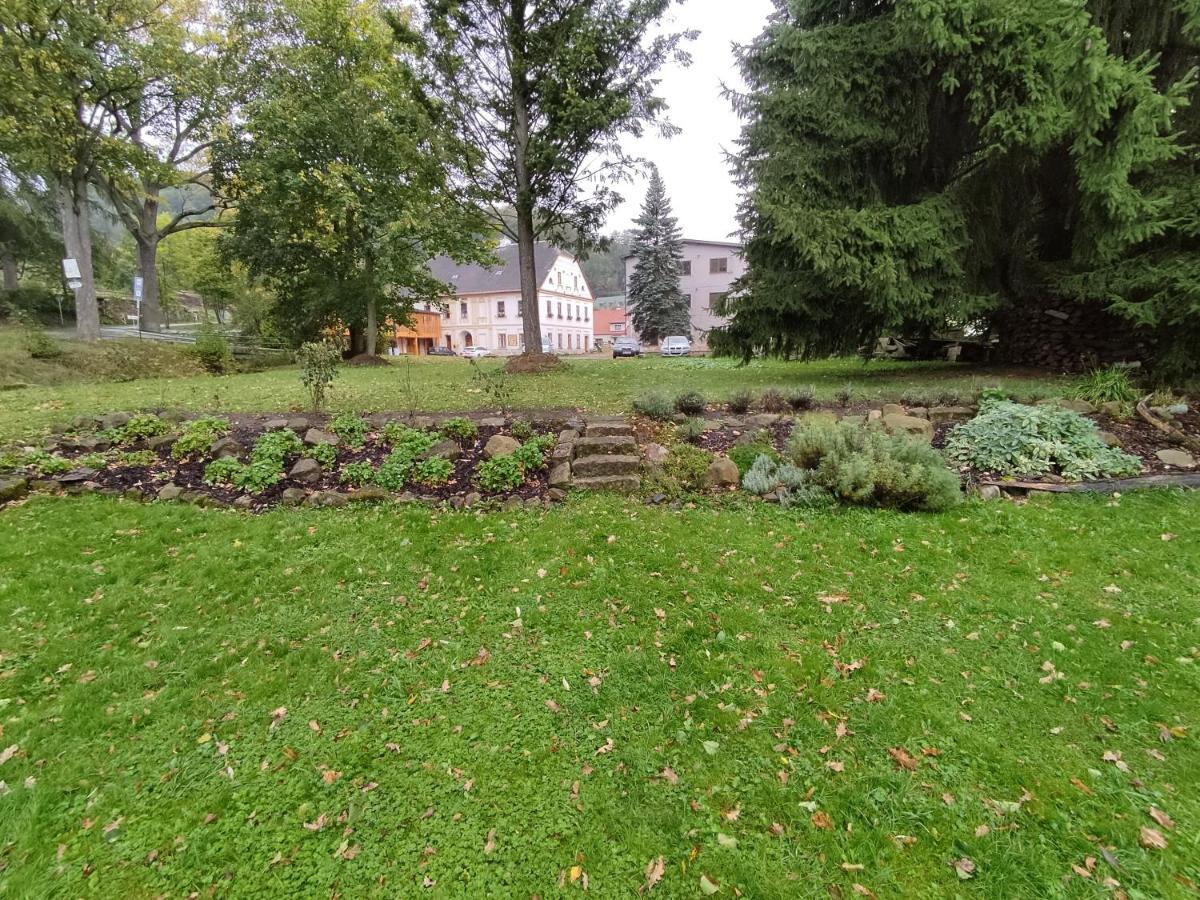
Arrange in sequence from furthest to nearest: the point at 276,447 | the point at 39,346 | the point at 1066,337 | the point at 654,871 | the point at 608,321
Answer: the point at 608,321
the point at 39,346
the point at 1066,337
the point at 276,447
the point at 654,871

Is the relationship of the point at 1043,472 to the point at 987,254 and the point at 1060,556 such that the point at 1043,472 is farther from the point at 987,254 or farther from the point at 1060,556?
the point at 987,254

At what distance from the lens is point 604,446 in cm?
513

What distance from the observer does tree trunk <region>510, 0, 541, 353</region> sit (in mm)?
11047

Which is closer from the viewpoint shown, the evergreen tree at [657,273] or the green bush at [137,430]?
the green bush at [137,430]

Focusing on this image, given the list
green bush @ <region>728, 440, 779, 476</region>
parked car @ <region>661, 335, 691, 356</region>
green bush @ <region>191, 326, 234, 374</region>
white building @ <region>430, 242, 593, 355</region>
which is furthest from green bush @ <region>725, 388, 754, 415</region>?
white building @ <region>430, 242, 593, 355</region>

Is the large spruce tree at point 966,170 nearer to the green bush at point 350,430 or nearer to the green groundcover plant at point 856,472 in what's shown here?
the green groundcover plant at point 856,472

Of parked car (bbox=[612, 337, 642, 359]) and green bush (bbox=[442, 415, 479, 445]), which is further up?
parked car (bbox=[612, 337, 642, 359])

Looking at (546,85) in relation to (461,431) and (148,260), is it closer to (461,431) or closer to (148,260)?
(461,431)

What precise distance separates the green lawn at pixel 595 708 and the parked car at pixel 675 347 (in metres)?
25.3

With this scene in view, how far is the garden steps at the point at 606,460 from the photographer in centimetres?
475

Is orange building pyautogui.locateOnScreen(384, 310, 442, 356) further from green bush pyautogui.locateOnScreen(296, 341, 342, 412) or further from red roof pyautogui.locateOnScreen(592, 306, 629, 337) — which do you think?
green bush pyautogui.locateOnScreen(296, 341, 342, 412)

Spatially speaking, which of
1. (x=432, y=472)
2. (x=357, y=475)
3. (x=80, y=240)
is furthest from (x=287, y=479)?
(x=80, y=240)

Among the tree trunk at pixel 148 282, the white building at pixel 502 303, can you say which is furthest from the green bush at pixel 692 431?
the white building at pixel 502 303

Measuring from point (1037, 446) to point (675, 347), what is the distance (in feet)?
80.2
